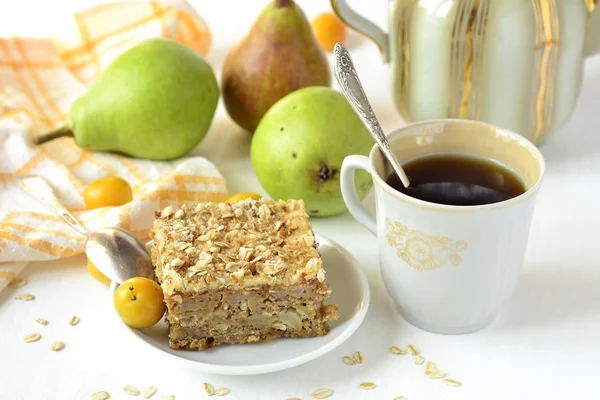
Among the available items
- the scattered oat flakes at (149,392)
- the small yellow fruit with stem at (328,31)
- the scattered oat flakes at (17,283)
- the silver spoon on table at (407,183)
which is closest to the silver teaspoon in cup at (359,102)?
the silver spoon on table at (407,183)

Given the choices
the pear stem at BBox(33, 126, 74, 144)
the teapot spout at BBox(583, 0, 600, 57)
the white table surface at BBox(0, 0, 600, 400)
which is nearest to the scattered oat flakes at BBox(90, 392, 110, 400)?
the white table surface at BBox(0, 0, 600, 400)

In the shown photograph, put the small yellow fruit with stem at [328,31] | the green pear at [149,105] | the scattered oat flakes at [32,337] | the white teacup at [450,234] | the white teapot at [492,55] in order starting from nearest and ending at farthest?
1. the white teacup at [450,234]
2. the scattered oat flakes at [32,337]
3. the white teapot at [492,55]
4. the green pear at [149,105]
5. the small yellow fruit with stem at [328,31]

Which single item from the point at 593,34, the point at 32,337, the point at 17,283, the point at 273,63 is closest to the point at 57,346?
the point at 32,337

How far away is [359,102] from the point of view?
811 mm

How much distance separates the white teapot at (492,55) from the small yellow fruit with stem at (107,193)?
0.36 metres

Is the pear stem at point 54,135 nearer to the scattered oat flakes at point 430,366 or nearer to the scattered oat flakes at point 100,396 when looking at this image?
the scattered oat flakes at point 100,396

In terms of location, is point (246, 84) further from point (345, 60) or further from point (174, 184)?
point (345, 60)

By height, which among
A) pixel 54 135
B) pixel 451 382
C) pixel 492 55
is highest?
pixel 492 55

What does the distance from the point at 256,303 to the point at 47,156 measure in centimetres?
47

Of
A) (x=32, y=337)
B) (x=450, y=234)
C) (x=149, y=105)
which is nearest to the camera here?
(x=450, y=234)

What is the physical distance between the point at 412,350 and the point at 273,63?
49 cm

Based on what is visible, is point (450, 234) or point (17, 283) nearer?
point (450, 234)

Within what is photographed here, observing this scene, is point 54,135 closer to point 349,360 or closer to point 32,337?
point 32,337

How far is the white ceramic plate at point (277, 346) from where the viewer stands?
29.1 inches
